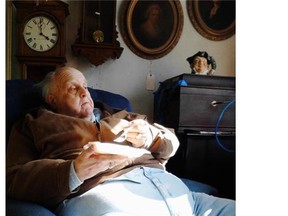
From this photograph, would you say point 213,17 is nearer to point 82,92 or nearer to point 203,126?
point 203,126

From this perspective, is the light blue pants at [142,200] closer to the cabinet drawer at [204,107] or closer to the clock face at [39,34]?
the cabinet drawer at [204,107]

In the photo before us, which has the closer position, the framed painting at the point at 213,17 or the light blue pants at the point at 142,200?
the light blue pants at the point at 142,200

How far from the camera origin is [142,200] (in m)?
0.86

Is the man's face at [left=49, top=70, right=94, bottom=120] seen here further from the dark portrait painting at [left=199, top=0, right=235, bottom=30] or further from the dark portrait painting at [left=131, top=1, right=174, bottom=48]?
the dark portrait painting at [left=199, top=0, right=235, bottom=30]

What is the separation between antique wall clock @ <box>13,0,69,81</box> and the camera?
168 cm

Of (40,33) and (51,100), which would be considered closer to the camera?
(51,100)

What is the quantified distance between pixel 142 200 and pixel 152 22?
4.52 ft

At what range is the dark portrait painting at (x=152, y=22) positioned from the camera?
6.44 ft

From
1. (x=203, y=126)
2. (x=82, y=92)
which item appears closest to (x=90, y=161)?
(x=82, y=92)

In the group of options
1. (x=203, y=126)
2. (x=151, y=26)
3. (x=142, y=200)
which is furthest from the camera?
(x=151, y=26)

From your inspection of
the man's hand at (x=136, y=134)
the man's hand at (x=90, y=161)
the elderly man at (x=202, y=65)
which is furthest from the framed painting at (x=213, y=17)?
the man's hand at (x=90, y=161)

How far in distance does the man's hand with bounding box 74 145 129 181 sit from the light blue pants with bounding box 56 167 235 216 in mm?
93

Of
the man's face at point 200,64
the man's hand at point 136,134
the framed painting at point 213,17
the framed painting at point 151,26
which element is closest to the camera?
the man's hand at point 136,134

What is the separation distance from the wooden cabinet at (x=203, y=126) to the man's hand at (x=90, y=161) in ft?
2.65
